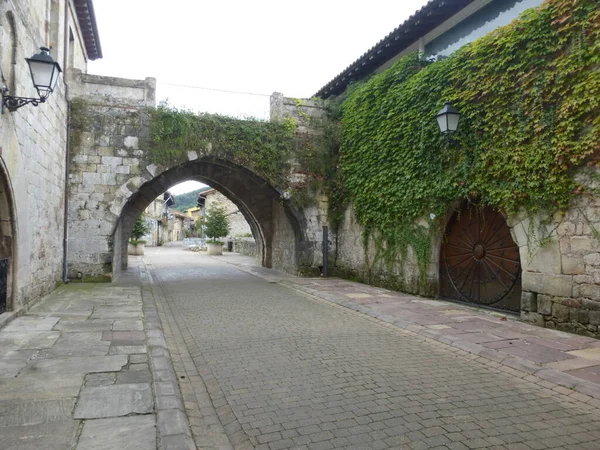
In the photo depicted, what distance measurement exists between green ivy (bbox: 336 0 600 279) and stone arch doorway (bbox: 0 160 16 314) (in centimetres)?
670

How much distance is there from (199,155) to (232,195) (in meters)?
5.96

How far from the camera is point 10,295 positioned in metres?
5.75

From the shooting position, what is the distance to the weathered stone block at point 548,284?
558 cm

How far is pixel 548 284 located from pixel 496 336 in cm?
130

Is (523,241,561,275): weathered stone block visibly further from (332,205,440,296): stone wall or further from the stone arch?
the stone arch

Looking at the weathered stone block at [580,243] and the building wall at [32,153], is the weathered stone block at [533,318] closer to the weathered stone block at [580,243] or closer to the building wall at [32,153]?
the weathered stone block at [580,243]

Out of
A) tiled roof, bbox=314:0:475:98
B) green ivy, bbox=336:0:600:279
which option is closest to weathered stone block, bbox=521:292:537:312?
green ivy, bbox=336:0:600:279

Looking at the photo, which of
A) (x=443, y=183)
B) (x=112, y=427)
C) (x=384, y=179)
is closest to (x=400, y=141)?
(x=384, y=179)

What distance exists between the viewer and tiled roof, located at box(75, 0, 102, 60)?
37.4 feet

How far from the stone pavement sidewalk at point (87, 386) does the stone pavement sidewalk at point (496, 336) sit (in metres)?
3.18

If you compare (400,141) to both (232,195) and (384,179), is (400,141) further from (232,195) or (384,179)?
(232,195)

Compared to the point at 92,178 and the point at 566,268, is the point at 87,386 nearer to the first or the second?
the point at 566,268

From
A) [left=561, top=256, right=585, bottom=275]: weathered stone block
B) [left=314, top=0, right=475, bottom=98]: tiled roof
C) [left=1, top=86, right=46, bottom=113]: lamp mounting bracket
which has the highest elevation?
[left=314, top=0, right=475, bottom=98]: tiled roof

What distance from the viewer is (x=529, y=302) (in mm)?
6098
